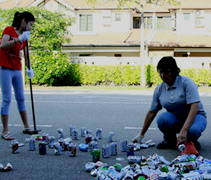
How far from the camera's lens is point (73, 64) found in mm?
25734

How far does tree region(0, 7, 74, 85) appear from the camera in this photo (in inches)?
956

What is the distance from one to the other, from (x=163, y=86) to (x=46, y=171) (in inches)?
86.9

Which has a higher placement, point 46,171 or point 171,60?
point 171,60

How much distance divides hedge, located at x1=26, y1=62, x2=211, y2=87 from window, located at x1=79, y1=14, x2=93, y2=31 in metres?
9.86

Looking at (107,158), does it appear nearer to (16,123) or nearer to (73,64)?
(16,123)

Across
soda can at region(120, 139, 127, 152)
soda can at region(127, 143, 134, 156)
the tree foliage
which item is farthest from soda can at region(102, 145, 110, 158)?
the tree foliage

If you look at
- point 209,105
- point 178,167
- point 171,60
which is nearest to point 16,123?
point 171,60

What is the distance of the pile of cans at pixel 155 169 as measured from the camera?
13.8ft

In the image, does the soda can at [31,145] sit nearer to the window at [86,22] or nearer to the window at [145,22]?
the window at [86,22]

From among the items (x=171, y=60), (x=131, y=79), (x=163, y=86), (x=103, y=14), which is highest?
(x=103, y=14)

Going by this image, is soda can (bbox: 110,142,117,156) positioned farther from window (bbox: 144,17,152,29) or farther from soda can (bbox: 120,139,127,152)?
window (bbox: 144,17,152,29)

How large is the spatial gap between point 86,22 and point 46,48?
10.5 meters

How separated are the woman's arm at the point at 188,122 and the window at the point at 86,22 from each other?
29.7 metres

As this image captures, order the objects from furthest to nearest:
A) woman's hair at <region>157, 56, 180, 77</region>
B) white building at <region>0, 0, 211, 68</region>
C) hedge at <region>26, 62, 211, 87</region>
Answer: white building at <region>0, 0, 211, 68</region> < hedge at <region>26, 62, 211, 87</region> < woman's hair at <region>157, 56, 180, 77</region>
